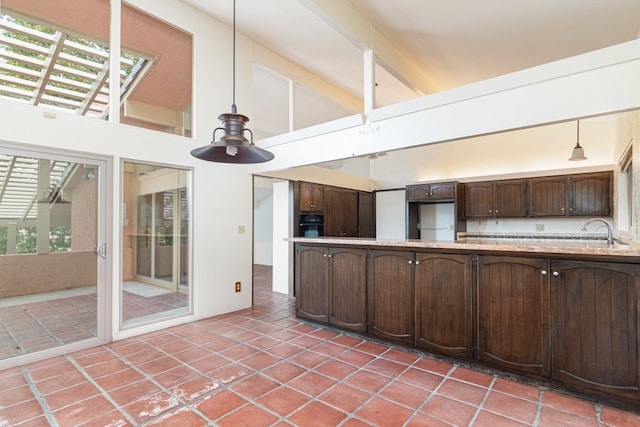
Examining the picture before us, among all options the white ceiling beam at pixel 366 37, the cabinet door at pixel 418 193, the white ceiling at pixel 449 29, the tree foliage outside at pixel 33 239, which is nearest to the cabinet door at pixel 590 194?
the white ceiling at pixel 449 29

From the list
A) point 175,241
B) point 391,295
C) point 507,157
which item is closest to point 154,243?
point 175,241

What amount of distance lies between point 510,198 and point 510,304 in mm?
3691

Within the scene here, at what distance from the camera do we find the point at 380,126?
3.39 meters

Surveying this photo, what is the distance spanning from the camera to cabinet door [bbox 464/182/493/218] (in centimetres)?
581

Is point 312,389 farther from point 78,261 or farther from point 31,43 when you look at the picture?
point 31,43

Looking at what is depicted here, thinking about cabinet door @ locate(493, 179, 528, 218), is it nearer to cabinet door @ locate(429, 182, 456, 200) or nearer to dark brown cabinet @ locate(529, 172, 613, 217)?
dark brown cabinet @ locate(529, 172, 613, 217)

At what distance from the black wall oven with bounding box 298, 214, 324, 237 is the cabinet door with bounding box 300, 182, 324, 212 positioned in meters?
0.13

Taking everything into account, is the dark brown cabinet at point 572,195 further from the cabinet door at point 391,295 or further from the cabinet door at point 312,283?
the cabinet door at point 312,283

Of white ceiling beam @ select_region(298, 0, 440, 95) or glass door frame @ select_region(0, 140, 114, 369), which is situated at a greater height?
white ceiling beam @ select_region(298, 0, 440, 95)

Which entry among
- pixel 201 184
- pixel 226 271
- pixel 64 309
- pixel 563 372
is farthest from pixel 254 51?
pixel 563 372

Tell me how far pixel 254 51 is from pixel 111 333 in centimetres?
405

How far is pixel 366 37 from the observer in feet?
12.2

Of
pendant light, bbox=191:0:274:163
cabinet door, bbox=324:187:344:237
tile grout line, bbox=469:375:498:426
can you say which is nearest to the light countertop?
tile grout line, bbox=469:375:498:426

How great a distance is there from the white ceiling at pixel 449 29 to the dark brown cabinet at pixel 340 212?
2.32 meters
